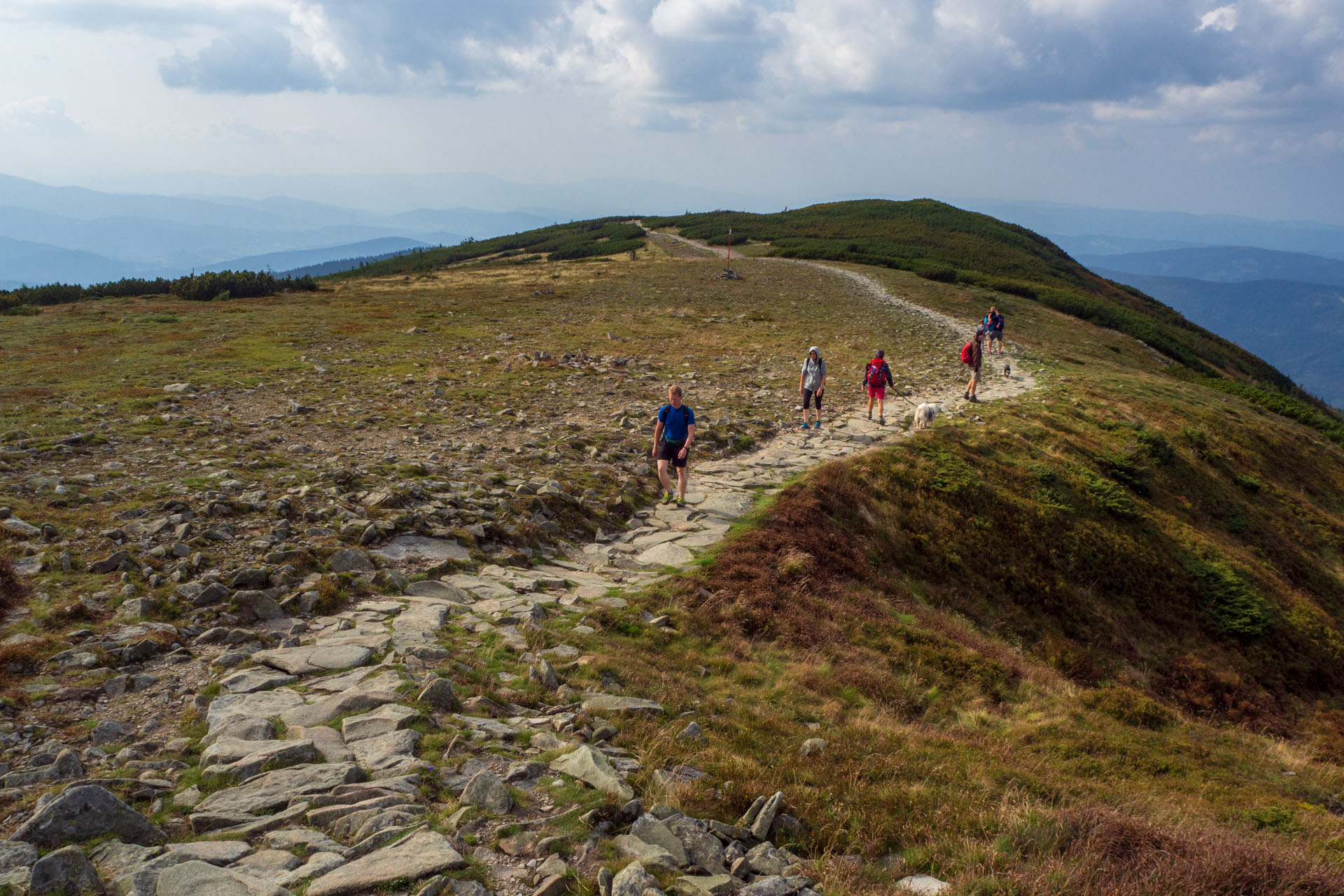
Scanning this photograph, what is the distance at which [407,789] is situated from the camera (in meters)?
5.52

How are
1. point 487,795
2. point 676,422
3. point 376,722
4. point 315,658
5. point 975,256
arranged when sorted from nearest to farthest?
point 487,795 → point 376,722 → point 315,658 → point 676,422 → point 975,256

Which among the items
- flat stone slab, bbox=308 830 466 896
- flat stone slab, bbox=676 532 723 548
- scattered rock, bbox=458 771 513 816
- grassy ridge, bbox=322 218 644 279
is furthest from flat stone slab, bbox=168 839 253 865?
grassy ridge, bbox=322 218 644 279

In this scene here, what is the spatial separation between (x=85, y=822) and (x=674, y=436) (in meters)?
10.9

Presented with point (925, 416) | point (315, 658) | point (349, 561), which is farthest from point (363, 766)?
point (925, 416)

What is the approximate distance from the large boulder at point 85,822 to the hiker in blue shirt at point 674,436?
10482mm

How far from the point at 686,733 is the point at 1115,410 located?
90.6 ft

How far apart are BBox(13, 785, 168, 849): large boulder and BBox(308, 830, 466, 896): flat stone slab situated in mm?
1470

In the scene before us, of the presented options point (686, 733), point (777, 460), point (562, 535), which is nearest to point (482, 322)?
point (777, 460)

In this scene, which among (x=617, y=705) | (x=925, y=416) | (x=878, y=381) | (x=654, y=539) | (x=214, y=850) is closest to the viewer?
(x=214, y=850)

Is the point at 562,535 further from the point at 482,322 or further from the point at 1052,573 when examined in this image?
the point at 482,322

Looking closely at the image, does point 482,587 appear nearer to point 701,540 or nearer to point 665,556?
point 665,556

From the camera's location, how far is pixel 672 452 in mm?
14586

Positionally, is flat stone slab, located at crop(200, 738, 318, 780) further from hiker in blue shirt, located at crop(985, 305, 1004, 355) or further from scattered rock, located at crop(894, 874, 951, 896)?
hiker in blue shirt, located at crop(985, 305, 1004, 355)

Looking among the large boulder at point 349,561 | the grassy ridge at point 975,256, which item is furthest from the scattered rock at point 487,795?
the grassy ridge at point 975,256
